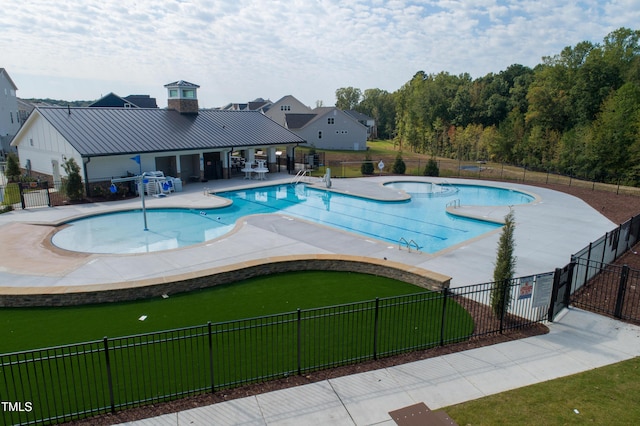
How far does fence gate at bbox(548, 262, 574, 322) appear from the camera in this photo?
10.6 metres

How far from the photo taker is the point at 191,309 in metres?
11.2

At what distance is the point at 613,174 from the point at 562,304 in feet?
113

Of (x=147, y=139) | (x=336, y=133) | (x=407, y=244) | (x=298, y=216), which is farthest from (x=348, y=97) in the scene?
(x=407, y=244)

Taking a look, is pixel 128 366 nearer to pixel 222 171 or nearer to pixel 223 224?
pixel 223 224

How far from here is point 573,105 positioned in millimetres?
47375

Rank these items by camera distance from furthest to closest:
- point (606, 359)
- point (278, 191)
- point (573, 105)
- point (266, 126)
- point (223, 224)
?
point (573, 105) → point (266, 126) → point (278, 191) → point (223, 224) → point (606, 359)

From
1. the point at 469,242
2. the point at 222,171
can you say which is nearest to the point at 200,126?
the point at 222,171

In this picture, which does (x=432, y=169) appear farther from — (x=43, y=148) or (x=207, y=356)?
(x=207, y=356)

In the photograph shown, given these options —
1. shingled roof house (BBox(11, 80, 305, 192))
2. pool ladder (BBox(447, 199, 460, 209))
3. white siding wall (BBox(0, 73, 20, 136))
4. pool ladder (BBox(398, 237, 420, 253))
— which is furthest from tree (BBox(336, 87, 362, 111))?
pool ladder (BBox(398, 237, 420, 253))

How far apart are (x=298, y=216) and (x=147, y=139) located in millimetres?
12771

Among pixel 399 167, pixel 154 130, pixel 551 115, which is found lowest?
pixel 399 167

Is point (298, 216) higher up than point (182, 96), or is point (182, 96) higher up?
point (182, 96)

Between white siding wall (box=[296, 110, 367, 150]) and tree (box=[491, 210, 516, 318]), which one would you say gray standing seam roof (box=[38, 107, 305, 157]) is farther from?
tree (box=[491, 210, 516, 318])

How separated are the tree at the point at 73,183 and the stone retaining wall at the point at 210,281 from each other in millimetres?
14168
